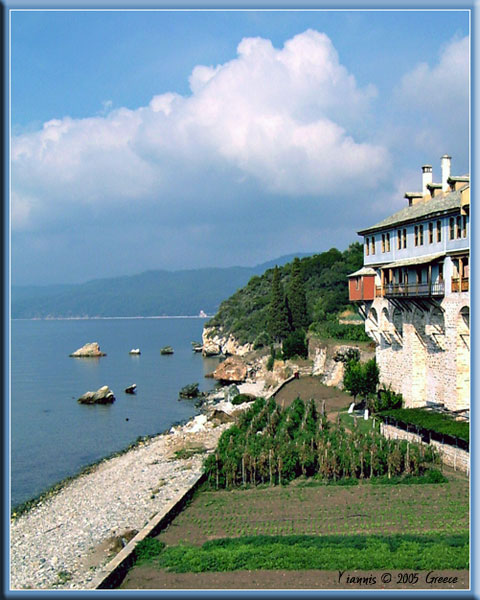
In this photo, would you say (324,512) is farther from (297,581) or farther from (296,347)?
(296,347)

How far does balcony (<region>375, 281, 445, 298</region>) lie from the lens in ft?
81.5

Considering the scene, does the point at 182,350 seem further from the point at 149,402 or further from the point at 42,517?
the point at 42,517

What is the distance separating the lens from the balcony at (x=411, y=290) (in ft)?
81.5

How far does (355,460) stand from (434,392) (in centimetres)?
782

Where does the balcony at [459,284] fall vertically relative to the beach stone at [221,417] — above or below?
above

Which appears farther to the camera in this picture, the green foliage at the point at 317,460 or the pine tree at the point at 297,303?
the pine tree at the point at 297,303

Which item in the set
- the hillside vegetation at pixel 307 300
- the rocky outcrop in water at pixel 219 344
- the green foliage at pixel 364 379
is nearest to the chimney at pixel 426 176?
the green foliage at pixel 364 379

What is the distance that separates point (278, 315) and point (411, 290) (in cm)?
3478

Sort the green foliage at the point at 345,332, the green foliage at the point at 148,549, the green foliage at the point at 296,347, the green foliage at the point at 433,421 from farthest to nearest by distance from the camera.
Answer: the green foliage at the point at 296,347
the green foliage at the point at 345,332
the green foliage at the point at 433,421
the green foliage at the point at 148,549

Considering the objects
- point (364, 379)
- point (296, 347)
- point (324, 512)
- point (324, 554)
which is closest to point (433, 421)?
point (364, 379)

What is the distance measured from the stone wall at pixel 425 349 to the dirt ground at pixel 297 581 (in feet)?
40.3

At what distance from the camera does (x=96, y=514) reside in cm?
2277

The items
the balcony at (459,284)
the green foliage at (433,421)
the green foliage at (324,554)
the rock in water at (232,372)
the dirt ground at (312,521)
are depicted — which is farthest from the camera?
the rock in water at (232,372)

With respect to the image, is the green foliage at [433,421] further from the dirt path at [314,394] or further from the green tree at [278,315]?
the green tree at [278,315]
